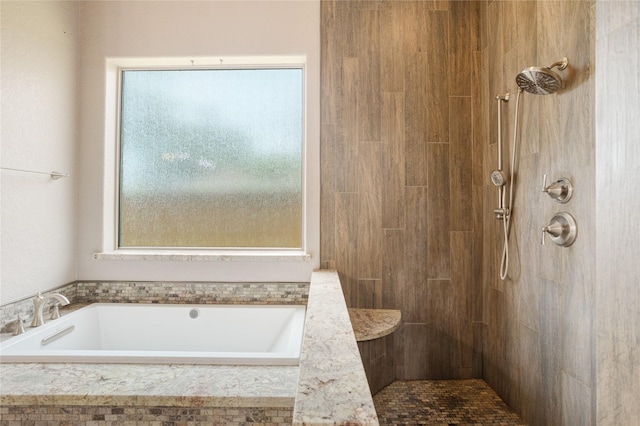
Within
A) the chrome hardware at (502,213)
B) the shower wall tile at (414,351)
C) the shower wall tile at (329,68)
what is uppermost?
the shower wall tile at (329,68)

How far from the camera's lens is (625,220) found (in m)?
0.77

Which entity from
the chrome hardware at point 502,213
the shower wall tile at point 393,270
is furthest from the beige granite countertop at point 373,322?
the chrome hardware at point 502,213

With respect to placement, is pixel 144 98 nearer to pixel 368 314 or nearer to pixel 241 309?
pixel 241 309

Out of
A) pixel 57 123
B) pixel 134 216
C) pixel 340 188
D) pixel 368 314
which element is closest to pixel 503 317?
pixel 368 314

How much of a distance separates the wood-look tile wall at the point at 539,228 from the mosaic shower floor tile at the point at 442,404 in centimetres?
10

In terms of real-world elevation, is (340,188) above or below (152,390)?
above

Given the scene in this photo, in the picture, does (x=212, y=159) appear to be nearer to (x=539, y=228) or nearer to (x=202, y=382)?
(x=202, y=382)

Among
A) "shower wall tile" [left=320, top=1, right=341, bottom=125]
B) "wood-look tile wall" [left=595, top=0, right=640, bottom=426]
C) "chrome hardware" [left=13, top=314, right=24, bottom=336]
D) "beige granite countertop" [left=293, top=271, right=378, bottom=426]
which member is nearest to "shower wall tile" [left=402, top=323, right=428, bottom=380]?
"beige granite countertop" [left=293, top=271, right=378, bottom=426]

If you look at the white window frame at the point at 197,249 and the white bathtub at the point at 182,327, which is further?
the white window frame at the point at 197,249

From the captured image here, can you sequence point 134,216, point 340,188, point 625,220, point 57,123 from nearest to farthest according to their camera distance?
point 625,220
point 57,123
point 340,188
point 134,216

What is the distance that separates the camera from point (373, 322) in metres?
1.97

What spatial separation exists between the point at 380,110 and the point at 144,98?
173 cm

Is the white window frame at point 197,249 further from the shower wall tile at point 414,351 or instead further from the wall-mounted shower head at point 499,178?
the wall-mounted shower head at point 499,178

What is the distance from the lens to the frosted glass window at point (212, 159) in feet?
8.04
